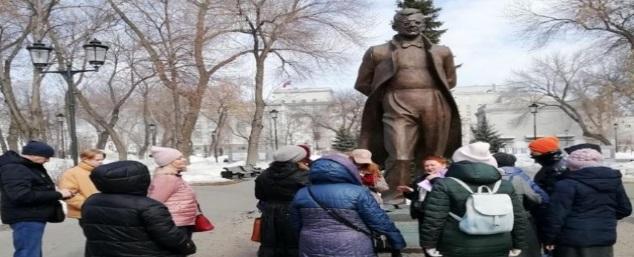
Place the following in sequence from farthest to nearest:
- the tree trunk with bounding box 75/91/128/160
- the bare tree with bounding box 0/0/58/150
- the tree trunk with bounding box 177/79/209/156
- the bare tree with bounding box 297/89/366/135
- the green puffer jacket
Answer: the bare tree with bounding box 297/89/366/135, the tree trunk with bounding box 75/91/128/160, the tree trunk with bounding box 177/79/209/156, the bare tree with bounding box 0/0/58/150, the green puffer jacket

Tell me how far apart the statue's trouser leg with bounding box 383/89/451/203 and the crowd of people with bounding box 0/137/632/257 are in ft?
1.06

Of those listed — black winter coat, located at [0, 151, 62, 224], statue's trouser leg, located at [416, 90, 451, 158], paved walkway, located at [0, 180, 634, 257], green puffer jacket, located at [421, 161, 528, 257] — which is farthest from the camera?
paved walkway, located at [0, 180, 634, 257]

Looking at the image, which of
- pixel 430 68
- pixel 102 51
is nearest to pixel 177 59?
pixel 102 51

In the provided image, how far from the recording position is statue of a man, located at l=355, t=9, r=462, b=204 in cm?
636

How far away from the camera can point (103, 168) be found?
3822 mm

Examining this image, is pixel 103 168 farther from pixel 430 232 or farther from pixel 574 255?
pixel 574 255

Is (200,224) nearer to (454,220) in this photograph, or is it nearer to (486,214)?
(454,220)

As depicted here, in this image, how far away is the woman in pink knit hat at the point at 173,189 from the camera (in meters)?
4.83

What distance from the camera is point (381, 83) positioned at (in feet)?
21.1

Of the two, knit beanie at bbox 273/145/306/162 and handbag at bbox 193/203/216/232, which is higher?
knit beanie at bbox 273/145/306/162

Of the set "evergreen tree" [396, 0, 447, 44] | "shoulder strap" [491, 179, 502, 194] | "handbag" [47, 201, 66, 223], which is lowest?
"handbag" [47, 201, 66, 223]

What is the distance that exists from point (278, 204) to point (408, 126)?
1900 mm

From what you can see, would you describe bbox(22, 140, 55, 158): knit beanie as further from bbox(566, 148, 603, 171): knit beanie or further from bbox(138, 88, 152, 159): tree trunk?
bbox(138, 88, 152, 159): tree trunk

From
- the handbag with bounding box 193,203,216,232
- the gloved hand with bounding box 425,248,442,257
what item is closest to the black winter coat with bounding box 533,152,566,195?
the gloved hand with bounding box 425,248,442,257
